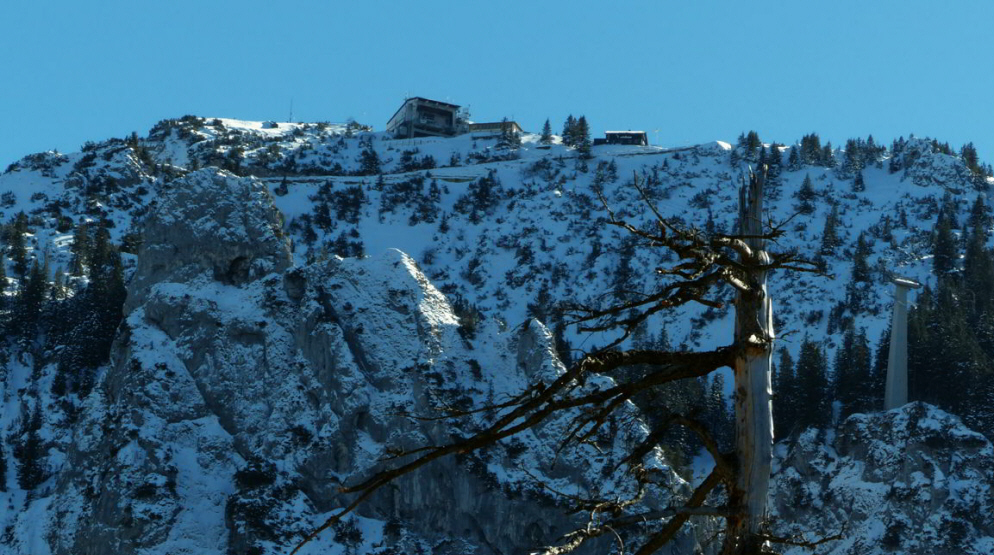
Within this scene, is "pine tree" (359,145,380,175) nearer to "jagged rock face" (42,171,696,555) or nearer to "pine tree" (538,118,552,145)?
"pine tree" (538,118,552,145)

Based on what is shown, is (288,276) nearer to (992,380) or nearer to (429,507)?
(429,507)

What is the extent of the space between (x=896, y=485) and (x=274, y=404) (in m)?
35.3

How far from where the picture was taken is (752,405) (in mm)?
7195

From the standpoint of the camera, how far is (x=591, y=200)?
15125 cm

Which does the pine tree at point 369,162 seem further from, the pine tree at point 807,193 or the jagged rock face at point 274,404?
the jagged rock face at point 274,404

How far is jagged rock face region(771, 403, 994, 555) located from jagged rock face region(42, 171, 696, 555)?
45.6ft

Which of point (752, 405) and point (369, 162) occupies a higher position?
point (369, 162)

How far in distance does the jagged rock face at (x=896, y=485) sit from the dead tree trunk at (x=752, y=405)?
7220 centimetres

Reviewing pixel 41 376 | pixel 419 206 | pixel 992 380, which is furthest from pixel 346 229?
pixel 992 380

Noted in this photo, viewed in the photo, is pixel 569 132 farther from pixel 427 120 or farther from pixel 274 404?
pixel 274 404

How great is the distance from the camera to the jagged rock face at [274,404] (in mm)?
77750

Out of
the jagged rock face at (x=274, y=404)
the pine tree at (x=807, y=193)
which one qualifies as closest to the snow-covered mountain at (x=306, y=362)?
the jagged rock face at (x=274, y=404)

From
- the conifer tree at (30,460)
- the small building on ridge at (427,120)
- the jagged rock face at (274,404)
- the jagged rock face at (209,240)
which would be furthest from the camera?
the small building on ridge at (427,120)

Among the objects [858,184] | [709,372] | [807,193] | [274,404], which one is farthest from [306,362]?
[709,372]
